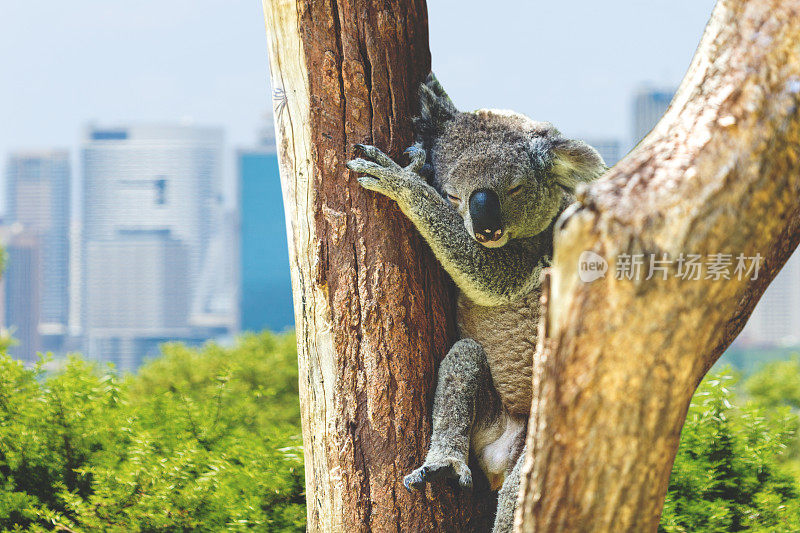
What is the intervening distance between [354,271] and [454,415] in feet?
1.61

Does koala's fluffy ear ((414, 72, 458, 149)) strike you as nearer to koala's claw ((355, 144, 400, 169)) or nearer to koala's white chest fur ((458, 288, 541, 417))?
koala's claw ((355, 144, 400, 169))

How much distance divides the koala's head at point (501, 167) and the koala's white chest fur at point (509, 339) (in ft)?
0.80

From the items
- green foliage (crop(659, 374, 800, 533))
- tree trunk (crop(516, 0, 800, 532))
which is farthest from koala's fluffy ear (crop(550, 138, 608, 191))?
green foliage (crop(659, 374, 800, 533))

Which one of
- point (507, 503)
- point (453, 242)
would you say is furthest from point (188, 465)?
point (453, 242)

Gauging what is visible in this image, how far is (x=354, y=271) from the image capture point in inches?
78.3

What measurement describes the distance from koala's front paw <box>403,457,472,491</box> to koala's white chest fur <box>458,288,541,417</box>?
0.32m

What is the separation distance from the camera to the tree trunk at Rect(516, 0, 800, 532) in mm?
1310

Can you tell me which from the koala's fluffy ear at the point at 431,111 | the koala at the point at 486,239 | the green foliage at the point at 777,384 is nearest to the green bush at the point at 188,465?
the koala at the point at 486,239

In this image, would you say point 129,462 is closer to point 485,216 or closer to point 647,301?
point 485,216

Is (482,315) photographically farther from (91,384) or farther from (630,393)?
(91,384)

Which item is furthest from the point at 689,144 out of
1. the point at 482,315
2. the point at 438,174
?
the point at 482,315

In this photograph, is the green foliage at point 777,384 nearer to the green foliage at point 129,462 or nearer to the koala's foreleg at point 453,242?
the koala's foreleg at point 453,242

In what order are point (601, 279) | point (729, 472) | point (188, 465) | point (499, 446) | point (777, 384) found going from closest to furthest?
point (601, 279) < point (499, 446) < point (188, 465) < point (729, 472) < point (777, 384)

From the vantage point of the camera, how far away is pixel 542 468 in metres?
1.37
